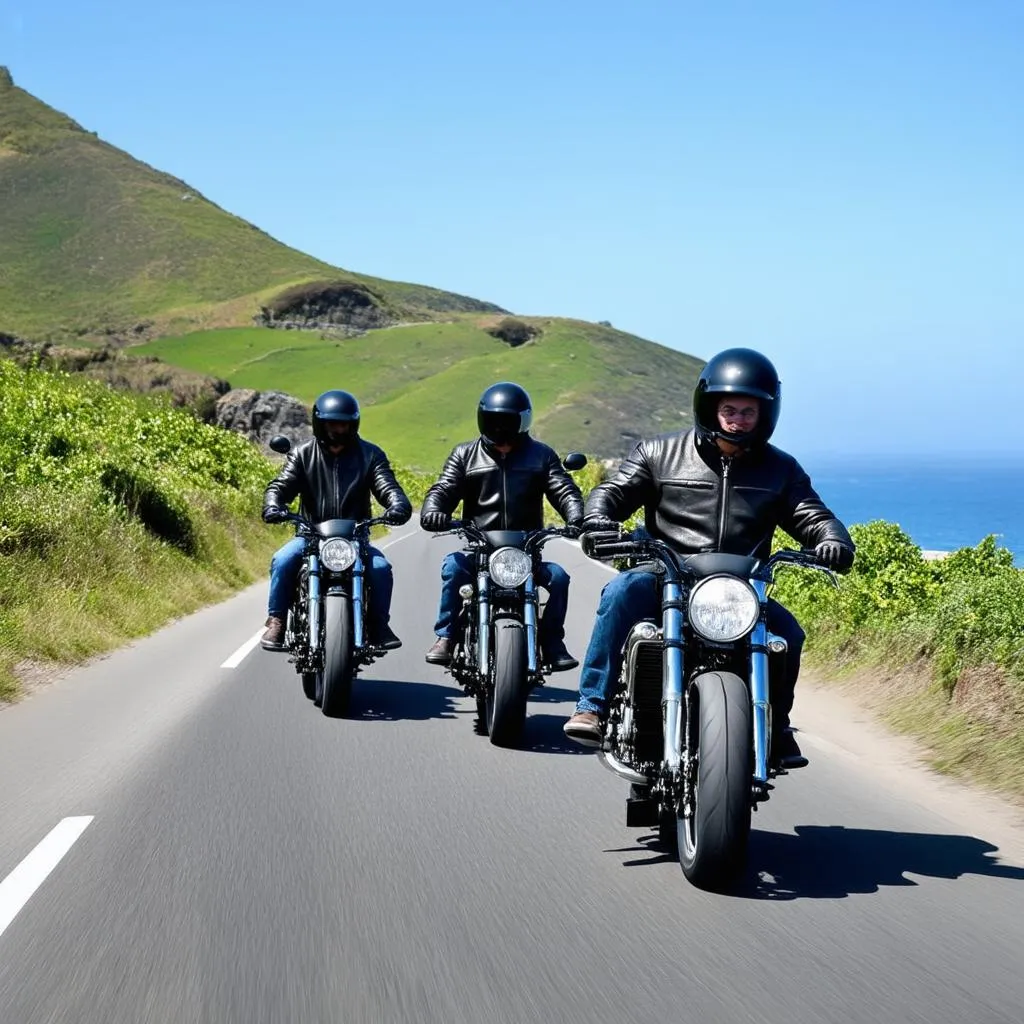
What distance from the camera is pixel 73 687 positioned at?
11391 millimetres

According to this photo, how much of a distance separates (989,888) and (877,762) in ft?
9.60

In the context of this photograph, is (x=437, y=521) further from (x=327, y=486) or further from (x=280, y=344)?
(x=280, y=344)

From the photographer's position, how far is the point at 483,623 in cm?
902

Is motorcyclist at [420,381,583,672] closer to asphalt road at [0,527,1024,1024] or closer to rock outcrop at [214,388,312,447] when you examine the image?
asphalt road at [0,527,1024,1024]

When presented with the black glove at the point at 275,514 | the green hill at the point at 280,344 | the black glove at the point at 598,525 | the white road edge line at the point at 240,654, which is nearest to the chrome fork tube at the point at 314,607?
the black glove at the point at 275,514

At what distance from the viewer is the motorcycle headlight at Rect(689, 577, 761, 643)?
5.60m

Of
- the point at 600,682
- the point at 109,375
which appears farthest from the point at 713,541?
the point at 109,375

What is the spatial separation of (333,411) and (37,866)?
5.16 meters

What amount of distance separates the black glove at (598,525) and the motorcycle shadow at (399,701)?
3.87 meters

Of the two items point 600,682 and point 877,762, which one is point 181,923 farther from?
point 877,762

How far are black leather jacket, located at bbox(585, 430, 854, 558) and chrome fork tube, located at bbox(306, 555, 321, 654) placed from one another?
370 centimetres

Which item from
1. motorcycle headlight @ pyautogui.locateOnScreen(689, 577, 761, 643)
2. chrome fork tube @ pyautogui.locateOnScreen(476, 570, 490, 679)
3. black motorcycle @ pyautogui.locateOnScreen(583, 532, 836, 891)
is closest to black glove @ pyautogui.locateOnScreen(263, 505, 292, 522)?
chrome fork tube @ pyautogui.locateOnScreen(476, 570, 490, 679)

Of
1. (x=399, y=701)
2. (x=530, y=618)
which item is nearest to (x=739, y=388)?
(x=530, y=618)

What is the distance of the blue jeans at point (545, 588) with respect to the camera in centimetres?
951
